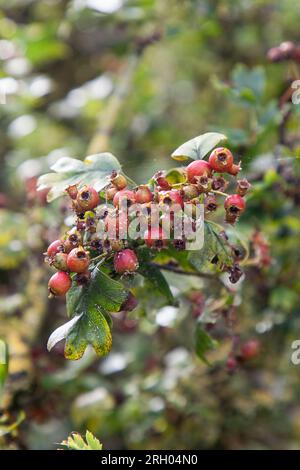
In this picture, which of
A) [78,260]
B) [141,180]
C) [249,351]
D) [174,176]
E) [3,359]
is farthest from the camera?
[141,180]

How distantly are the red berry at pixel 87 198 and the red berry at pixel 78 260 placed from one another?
74 millimetres

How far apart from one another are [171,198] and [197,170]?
0.20 feet

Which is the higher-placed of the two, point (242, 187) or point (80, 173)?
point (80, 173)

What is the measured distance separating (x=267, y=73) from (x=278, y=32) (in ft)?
0.57

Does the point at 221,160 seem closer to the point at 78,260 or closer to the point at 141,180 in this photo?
the point at 78,260

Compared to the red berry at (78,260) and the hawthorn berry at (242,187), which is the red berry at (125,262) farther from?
the hawthorn berry at (242,187)

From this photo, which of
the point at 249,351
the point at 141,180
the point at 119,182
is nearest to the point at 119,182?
the point at 119,182

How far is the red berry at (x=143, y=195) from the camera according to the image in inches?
35.5

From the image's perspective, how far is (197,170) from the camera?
91 centimetres

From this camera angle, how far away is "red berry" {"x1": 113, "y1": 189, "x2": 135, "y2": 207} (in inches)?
35.6

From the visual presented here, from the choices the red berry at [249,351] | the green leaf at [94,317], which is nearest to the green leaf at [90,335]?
the green leaf at [94,317]

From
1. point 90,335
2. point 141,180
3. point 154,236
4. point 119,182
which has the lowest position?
point 90,335

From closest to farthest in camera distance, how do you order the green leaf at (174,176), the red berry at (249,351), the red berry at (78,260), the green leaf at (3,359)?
the red berry at (78,260) → the green leaf at (174,176) → the green leaf at (3,359) → the red berry at (249,351)

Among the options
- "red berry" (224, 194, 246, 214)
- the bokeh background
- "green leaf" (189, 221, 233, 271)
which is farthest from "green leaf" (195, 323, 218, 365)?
"red berry" (224, 194, 246, 214)
